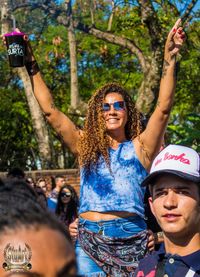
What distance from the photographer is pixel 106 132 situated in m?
4.50

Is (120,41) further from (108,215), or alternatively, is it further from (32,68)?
(108,215)

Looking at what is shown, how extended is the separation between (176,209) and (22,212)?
1673mm

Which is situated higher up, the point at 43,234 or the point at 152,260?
the point at 43,234

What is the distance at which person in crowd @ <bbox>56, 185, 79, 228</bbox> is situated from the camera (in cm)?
923

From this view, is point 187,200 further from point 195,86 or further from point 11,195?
point 195,86

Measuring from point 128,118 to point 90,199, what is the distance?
0.62m

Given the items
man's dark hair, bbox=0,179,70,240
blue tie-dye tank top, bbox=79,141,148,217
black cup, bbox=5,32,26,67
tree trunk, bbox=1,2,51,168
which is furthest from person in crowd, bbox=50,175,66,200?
man's dark hair, bbox=0,179,70,240

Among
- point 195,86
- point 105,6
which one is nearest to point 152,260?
point 105,6

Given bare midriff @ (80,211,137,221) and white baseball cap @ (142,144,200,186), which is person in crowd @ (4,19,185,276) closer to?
bare midriff @ (80,211,137,221)

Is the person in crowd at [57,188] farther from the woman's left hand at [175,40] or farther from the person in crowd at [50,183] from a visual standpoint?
the woman's left hand at [175,40]

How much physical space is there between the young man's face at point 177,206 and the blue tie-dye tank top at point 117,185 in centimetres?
92

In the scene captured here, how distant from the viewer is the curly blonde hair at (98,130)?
4.41 meters

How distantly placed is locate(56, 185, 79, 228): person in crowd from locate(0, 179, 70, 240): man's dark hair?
730 centimetres

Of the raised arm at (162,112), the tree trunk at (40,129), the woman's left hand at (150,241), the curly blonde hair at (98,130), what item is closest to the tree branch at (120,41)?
the tree trunk at (40,129)
